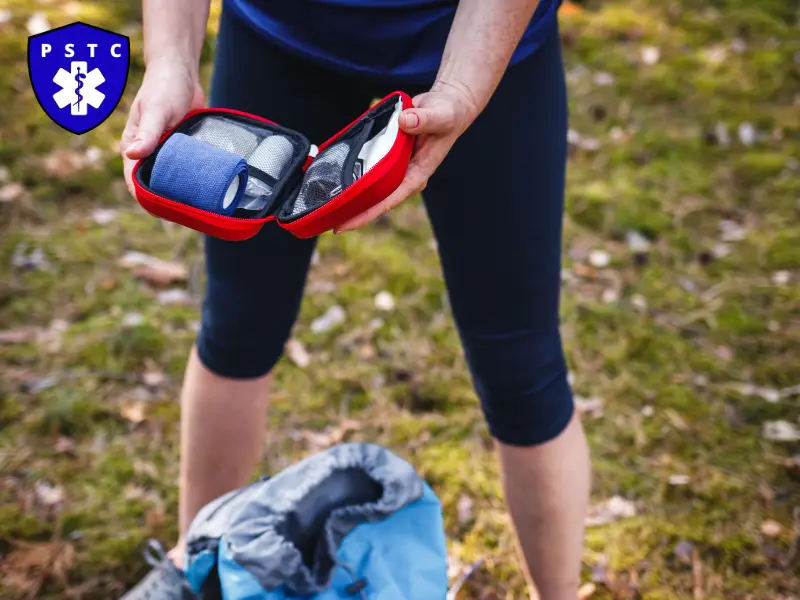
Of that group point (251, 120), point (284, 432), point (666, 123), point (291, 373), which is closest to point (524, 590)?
point (284, 432)

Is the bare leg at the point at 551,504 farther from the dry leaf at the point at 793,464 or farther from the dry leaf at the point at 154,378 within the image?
the dry leaf at the point at 154,378

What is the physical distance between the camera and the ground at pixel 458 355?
2.29m

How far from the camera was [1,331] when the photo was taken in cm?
285

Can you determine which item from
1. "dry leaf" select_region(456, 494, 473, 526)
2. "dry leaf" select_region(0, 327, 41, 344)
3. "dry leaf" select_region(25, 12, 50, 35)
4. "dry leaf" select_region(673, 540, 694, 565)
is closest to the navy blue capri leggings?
"dry leaf" select_region(456, 494, 473, 526)

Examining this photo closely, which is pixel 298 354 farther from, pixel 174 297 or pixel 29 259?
pixel 29 259

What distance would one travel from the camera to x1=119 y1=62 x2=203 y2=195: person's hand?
1.33m

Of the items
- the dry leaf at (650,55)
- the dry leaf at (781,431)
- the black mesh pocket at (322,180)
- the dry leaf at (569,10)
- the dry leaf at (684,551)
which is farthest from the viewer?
the dry leaf at (569,10)

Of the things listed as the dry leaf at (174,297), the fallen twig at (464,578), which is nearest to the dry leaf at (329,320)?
the dry leaf at (174,297)

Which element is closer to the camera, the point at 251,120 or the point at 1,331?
the point at 251,120

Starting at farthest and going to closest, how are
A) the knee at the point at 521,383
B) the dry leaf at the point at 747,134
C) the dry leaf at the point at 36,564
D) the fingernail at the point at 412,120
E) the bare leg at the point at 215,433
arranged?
the dry leaf at the point at 747,134 < the dry leaf at the point at 36,564 < the bare leg at the point at 215,433 < the knee at the point at 521,383 < the fingernail at the point at 412,120

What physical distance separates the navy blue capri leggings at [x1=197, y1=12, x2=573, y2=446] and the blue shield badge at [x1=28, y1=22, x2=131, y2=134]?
23.9 inches

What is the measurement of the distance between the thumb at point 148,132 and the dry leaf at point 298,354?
1.54m

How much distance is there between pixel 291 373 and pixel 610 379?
1119mm

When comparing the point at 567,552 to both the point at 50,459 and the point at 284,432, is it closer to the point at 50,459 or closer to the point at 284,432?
the point at 284,432
